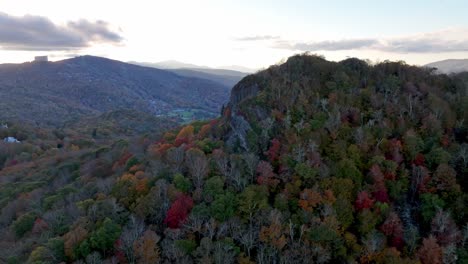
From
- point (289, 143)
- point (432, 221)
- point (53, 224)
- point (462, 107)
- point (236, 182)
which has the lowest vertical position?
point (53, 224)

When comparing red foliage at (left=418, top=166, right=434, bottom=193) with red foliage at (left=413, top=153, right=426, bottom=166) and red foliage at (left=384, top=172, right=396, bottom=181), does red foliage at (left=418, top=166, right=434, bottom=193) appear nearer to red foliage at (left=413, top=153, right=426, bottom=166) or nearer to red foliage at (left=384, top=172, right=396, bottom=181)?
red foliage at (left=413, top=153, right=426, bottom=166)

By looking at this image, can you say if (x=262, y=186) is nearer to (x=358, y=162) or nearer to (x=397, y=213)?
(x=358, y=162)

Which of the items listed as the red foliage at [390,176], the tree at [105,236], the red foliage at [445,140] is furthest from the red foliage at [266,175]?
the red foliage at [445,140]

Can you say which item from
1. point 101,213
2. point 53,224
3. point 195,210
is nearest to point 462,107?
point 195,210

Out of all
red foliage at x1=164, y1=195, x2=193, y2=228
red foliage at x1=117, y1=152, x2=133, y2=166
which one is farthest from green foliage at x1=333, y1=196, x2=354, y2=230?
red foliage at x1=117, y1=152, x2=133, y2=166

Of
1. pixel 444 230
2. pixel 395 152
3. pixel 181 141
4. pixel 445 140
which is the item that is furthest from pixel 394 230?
pixel 181 141

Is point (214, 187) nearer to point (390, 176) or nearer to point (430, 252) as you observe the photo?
point (390, 176)
